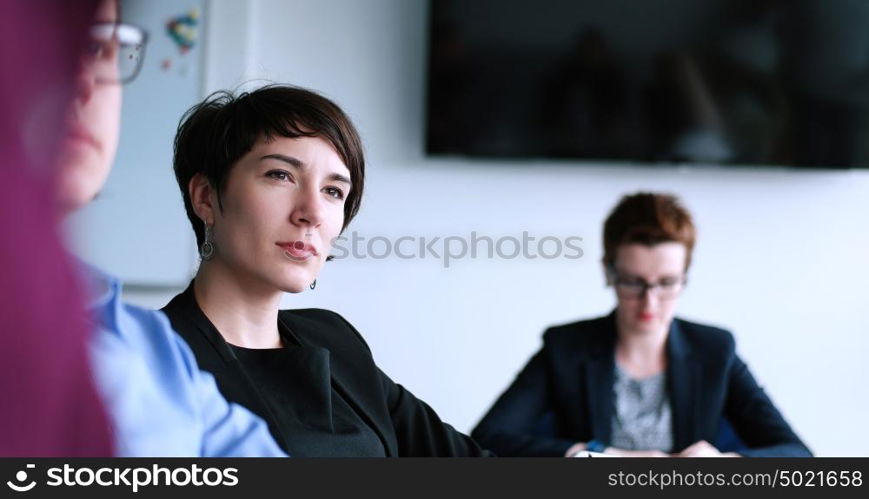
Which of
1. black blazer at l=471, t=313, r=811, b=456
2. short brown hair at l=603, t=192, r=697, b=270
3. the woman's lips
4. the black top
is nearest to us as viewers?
the black top

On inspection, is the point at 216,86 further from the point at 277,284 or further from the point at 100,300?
the point at 100,300

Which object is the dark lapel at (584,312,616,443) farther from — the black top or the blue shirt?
the blue shirt

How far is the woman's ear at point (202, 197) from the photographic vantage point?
4.22 feet

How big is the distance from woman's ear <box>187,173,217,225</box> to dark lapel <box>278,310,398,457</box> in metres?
0.17

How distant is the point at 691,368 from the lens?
2027mm

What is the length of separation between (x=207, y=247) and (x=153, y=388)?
64cm

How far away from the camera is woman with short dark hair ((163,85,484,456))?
114 centimetres

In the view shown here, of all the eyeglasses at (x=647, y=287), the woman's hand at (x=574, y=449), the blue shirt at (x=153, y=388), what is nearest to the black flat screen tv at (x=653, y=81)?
the eyeglasses at (x=647, y=287)

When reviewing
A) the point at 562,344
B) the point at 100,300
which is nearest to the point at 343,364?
the point at 100,300

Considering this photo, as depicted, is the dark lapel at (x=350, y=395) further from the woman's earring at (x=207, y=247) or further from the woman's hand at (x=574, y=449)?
the woman's hand at (x=574, y=449)

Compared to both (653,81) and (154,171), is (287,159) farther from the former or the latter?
(653,81)

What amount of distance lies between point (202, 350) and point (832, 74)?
2651mm

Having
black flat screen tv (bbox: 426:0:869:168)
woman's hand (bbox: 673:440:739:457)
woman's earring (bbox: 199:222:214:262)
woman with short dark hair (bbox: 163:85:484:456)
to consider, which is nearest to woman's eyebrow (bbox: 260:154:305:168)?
woman with short dark hair (bbox: 163:85:484:456)

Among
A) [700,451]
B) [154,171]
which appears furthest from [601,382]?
[154,171]
